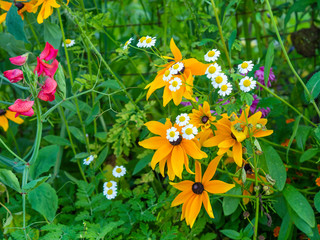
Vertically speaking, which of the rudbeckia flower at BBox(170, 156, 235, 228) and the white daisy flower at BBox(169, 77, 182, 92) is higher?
the white daisy flower at BBox(169, 77, 182, 92)

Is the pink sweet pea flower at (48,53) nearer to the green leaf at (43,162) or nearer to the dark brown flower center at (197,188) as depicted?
the green leaf at (43,162)

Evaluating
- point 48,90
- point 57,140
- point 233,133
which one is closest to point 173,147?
point 233,133

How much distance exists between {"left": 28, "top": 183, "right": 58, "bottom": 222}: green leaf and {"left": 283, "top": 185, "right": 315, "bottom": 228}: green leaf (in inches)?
19.6

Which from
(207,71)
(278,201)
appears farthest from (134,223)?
(207,71)

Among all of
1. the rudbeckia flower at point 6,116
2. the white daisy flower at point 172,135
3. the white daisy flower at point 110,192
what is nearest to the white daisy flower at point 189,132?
the white daisy flower at point 172,135

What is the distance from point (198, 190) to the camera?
85 centimetres

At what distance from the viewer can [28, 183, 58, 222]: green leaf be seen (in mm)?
905

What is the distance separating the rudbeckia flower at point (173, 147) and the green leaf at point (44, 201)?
0.25 metres

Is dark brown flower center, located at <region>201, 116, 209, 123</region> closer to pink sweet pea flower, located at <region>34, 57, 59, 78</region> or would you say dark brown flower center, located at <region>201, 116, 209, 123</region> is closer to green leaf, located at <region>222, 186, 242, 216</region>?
green leaf, located at <region>222, 186, 242, 216</region>

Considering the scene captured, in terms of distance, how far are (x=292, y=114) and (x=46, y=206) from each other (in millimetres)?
781

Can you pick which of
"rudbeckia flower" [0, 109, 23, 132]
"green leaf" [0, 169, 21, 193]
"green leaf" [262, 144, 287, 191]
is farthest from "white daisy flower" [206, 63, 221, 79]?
"rudbeckia flower" [0, 109, 23, 132]

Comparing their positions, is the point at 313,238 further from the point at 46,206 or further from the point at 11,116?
→ the point at 11,116

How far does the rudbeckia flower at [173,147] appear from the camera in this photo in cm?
79

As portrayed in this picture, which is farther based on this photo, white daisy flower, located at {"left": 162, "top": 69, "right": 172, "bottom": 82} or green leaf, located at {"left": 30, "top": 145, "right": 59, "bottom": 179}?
green leaf, located at {"left": 30, "top": 145, "right": 59, "bottom": 179}
